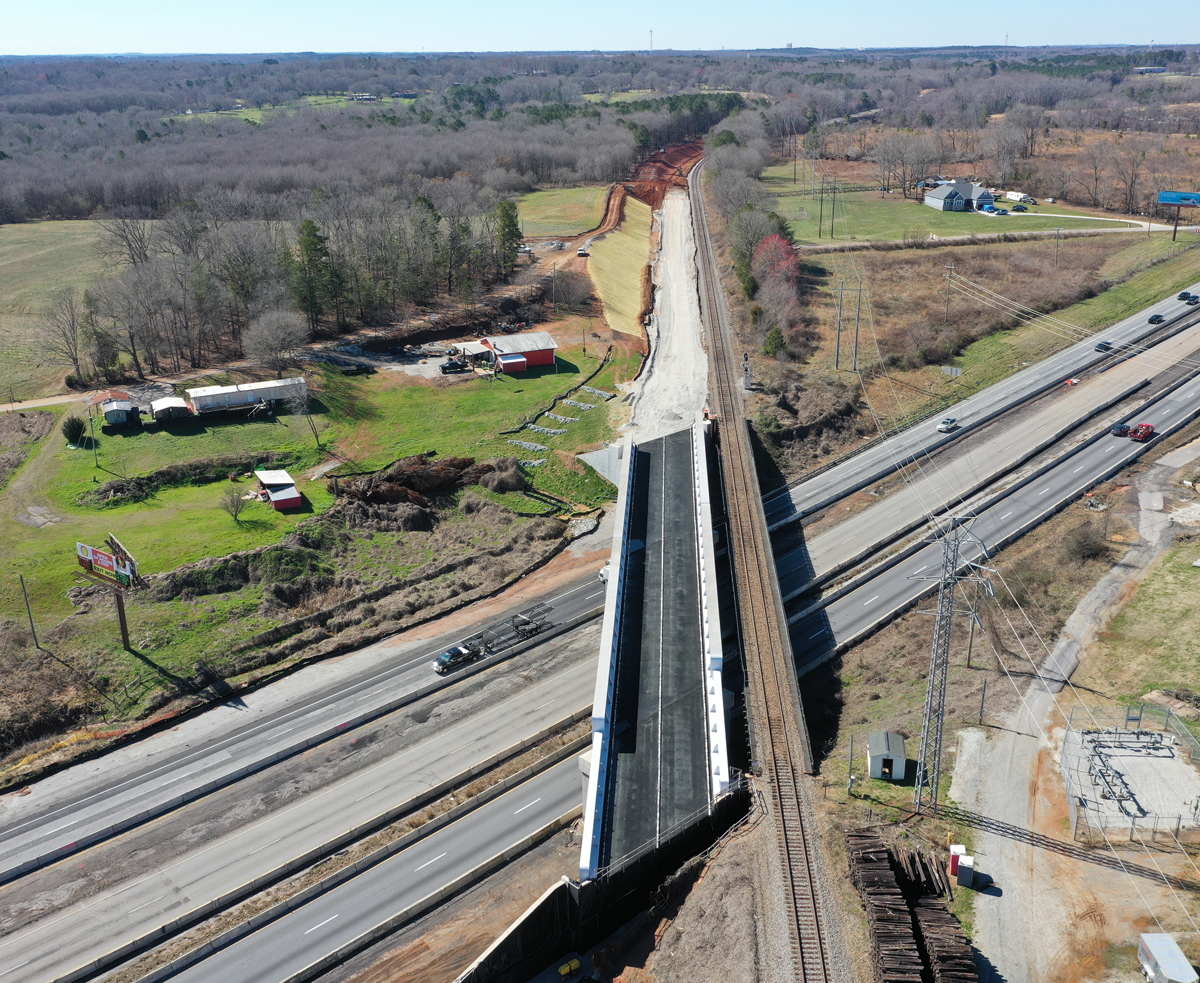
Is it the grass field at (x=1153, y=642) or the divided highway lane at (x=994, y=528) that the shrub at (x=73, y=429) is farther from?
the grass field at (x=1153, y=642)

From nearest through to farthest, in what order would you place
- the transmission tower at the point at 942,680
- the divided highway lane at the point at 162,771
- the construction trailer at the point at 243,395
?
1. the transmission tower at the point at 942,680
2. the divided highway lane at the point at 162,771
3. the construction trailer at the point at 243,395

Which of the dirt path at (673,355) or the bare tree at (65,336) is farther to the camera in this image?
the bare tree at (65,336)

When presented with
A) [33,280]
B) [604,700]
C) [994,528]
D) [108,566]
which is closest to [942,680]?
[604,700]

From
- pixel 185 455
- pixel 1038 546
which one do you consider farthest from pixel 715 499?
pixel 185 455

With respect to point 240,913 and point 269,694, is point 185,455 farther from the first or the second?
point 240,913

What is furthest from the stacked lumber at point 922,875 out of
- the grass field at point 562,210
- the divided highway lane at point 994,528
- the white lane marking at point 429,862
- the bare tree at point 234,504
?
the grass field at point 562,210

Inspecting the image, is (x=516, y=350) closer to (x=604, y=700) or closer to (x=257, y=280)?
(x=257, y=280)
